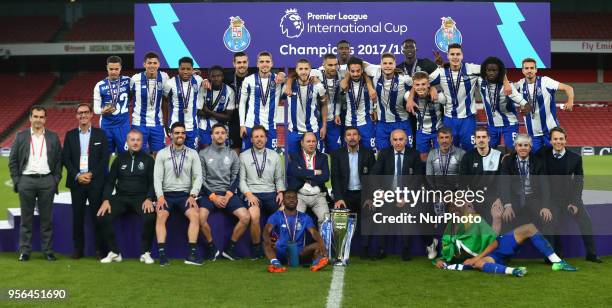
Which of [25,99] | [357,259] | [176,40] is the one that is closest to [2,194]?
[176,40]

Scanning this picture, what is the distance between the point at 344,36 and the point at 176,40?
2.10 m

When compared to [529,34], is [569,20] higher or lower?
higher

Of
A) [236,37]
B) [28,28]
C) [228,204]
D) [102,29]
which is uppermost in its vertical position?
[28,28]

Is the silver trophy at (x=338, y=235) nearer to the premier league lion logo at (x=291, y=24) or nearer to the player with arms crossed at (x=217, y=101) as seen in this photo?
the player with arms crossed at (x=217, y=101)

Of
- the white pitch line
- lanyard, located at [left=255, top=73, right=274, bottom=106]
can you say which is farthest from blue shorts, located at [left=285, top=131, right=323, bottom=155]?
the white pitch line

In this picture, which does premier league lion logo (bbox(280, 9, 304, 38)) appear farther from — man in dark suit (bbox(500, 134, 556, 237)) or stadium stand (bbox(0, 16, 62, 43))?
stadium stand (bbox(0, 16, 62, 43))

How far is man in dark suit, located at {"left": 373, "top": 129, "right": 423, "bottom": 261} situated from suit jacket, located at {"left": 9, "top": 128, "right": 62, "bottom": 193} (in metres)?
3.30

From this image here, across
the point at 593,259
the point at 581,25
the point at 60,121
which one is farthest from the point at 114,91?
the point at 581,25

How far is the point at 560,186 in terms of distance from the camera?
6871mm

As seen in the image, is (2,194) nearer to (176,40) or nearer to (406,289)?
(176,40)

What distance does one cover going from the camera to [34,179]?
276 inches

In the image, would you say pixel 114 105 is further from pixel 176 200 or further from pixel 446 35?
pixel 446 35

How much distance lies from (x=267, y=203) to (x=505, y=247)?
2.45m

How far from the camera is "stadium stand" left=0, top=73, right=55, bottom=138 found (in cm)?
3097
